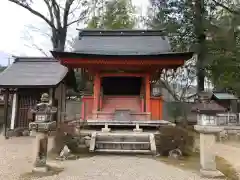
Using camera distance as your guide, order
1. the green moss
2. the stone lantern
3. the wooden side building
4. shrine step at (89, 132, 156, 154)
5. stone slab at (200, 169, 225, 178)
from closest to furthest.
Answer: stone slab at (200, 169, 225, 178) → the stone lantern → the green moss → shrine step at (89, 132, 156, 154) → the wooden side building

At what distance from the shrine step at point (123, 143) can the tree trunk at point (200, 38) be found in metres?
9.54

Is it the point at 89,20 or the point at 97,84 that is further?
the point at 89,20

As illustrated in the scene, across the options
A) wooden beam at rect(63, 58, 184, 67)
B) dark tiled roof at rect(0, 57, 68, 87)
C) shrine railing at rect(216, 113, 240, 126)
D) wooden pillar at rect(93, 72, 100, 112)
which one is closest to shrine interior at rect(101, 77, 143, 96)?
wooden pillar at rect(93, 72, 100, 112)

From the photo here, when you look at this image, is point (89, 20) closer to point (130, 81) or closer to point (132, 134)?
point (130, 81)

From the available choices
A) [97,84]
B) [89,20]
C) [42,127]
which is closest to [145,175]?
[42,127]

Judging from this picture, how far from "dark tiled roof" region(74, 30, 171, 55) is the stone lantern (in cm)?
711

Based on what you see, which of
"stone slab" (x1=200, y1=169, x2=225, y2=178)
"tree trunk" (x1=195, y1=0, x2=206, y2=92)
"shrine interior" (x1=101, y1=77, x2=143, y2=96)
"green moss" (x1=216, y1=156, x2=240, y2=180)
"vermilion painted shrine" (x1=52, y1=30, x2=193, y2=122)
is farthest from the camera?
"tree trunk" (x1=195, y1=0, x2=206, y2=92)

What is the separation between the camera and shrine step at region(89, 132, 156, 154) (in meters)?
8.62

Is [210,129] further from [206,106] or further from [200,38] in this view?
[200,38]

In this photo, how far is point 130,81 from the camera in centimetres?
1455

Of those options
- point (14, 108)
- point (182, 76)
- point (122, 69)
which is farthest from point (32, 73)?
point (182, 76)

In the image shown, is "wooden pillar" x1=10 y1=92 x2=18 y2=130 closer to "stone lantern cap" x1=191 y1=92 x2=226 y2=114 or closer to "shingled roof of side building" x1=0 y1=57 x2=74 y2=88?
"shingled roof of side building" x1=0 y1=57 x2=74 y2=88

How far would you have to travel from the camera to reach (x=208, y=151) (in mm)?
6293

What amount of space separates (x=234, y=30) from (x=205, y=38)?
1922 millimetres
